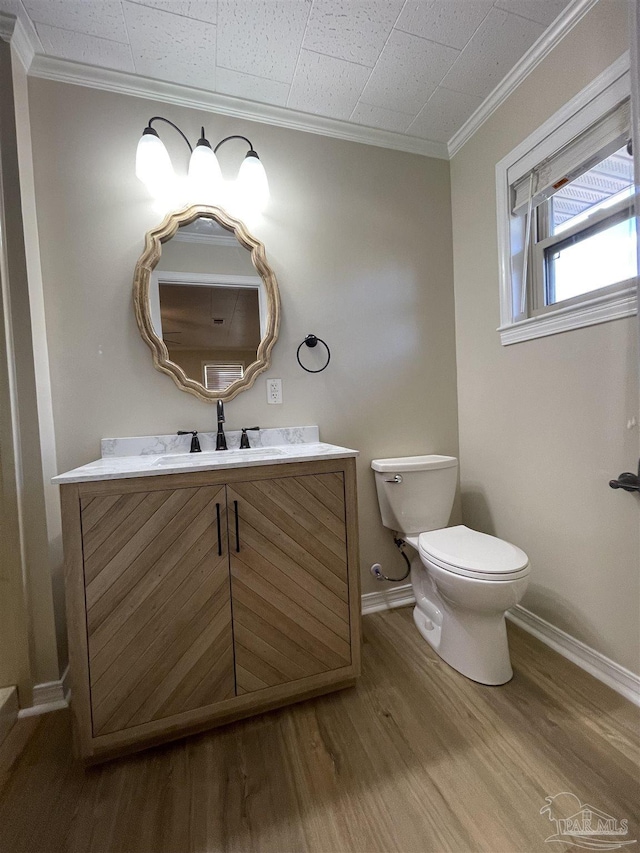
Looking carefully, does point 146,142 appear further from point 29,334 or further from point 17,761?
point 17,761

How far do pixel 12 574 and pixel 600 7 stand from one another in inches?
112

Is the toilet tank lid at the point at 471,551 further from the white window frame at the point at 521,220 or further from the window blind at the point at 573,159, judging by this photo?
the window blind at the point at 573,159

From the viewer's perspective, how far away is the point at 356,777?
39.6 inches

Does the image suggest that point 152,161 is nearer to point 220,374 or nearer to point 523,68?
point 220,374

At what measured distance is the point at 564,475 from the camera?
56.9 inches

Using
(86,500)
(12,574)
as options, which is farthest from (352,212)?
(12,574)

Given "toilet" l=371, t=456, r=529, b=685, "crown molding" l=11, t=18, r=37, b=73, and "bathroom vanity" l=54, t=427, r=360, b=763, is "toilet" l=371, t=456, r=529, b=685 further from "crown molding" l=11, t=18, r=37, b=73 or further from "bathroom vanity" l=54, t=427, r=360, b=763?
"crown molding" l=11, t=18, r=37, b=73

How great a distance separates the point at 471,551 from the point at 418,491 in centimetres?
37

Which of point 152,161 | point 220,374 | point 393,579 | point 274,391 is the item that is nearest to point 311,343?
point 274,391

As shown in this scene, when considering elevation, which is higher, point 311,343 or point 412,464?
point 311,343

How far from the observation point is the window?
5.23ft

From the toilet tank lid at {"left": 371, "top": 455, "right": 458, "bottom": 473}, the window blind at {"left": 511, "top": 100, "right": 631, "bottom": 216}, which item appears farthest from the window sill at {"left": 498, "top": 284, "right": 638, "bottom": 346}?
the toilet tank lid at {"left": 371, "top": 455, "right": 458, "bottom": 473}

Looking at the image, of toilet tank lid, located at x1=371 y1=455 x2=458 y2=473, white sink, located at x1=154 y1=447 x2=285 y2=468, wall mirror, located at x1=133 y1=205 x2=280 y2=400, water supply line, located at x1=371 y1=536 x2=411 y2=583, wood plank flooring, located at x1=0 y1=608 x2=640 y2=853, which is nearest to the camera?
wood plank flooring, located at x1=0 y1=608 x2=640 y2=853

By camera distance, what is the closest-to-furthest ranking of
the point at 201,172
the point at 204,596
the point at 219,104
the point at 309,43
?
the point at 204,596
the point at 309,43
the point at 201,172
the point at 219,104
